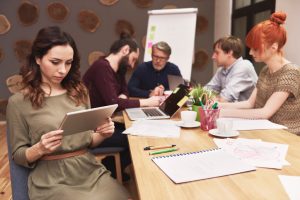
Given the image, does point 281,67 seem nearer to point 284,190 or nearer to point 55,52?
point 284,190

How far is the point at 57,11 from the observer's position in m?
4.57

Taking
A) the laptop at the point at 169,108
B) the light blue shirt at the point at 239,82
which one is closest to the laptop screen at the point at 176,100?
the laptop at the point at 169,108

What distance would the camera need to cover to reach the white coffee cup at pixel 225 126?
1385 mm

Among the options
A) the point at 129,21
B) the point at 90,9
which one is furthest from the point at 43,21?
the point at 129,21

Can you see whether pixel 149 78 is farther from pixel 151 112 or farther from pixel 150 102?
pixel 151 112

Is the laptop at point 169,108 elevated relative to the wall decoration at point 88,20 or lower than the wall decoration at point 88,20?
lower

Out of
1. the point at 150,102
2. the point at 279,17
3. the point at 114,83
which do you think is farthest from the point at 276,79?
the point at 114,83

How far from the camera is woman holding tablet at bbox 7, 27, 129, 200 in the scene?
1.28 metres

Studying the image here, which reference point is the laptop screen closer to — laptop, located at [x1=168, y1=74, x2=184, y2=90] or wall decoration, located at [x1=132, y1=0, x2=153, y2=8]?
laptop, located at [x1=168, y1=74, x2=184, y2=90]

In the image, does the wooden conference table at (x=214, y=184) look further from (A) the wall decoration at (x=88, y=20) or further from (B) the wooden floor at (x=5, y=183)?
(A) the wall decoration at (x=88, y=20)

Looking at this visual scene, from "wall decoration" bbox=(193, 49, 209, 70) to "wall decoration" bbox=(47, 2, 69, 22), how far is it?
205cm

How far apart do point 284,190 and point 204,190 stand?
0.74 feet

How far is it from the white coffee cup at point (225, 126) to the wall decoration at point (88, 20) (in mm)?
3630

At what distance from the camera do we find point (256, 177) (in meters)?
0.97
